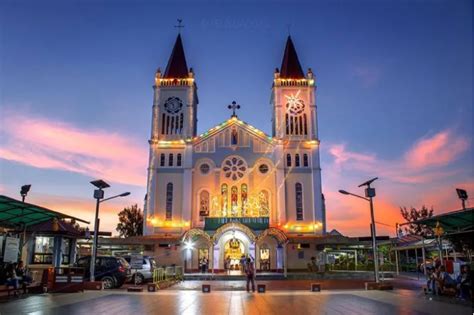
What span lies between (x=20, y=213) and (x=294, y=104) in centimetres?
3326

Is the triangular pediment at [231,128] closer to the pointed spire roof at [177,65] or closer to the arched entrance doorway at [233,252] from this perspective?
the pointed spire roof at [177,65]

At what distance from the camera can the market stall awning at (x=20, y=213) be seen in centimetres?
1476

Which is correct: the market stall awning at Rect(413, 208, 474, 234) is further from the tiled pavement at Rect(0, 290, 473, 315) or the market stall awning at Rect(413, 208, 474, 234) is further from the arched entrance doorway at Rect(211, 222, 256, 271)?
the arched entrance doorway at Rect(211, 222, 256, 271)

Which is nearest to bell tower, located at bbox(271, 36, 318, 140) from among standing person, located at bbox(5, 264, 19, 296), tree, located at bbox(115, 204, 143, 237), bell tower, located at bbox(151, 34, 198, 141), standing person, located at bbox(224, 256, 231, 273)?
bell tower, located at bbox(151, 34, 198, 141)

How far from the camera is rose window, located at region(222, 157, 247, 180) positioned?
41781mm

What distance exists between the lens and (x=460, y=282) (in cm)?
1500

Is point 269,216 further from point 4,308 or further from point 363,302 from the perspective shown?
point 4,308

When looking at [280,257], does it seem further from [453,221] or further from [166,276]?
[453,221]

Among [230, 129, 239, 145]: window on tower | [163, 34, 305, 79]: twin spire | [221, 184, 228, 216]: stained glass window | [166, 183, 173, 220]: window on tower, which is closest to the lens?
[221, 184, 228, 216]: stained glass window

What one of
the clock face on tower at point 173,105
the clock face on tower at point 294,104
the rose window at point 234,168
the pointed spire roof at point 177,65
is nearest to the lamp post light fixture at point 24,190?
the rose window at point 234,168

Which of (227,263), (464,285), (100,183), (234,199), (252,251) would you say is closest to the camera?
(464,285)

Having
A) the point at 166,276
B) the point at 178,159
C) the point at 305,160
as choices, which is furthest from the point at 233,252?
the point at 166,276

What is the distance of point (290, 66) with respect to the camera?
47500mm

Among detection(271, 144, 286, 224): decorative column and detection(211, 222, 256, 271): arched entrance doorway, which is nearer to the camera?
detection(211, 222, 256, 271): arched entrance doorway
